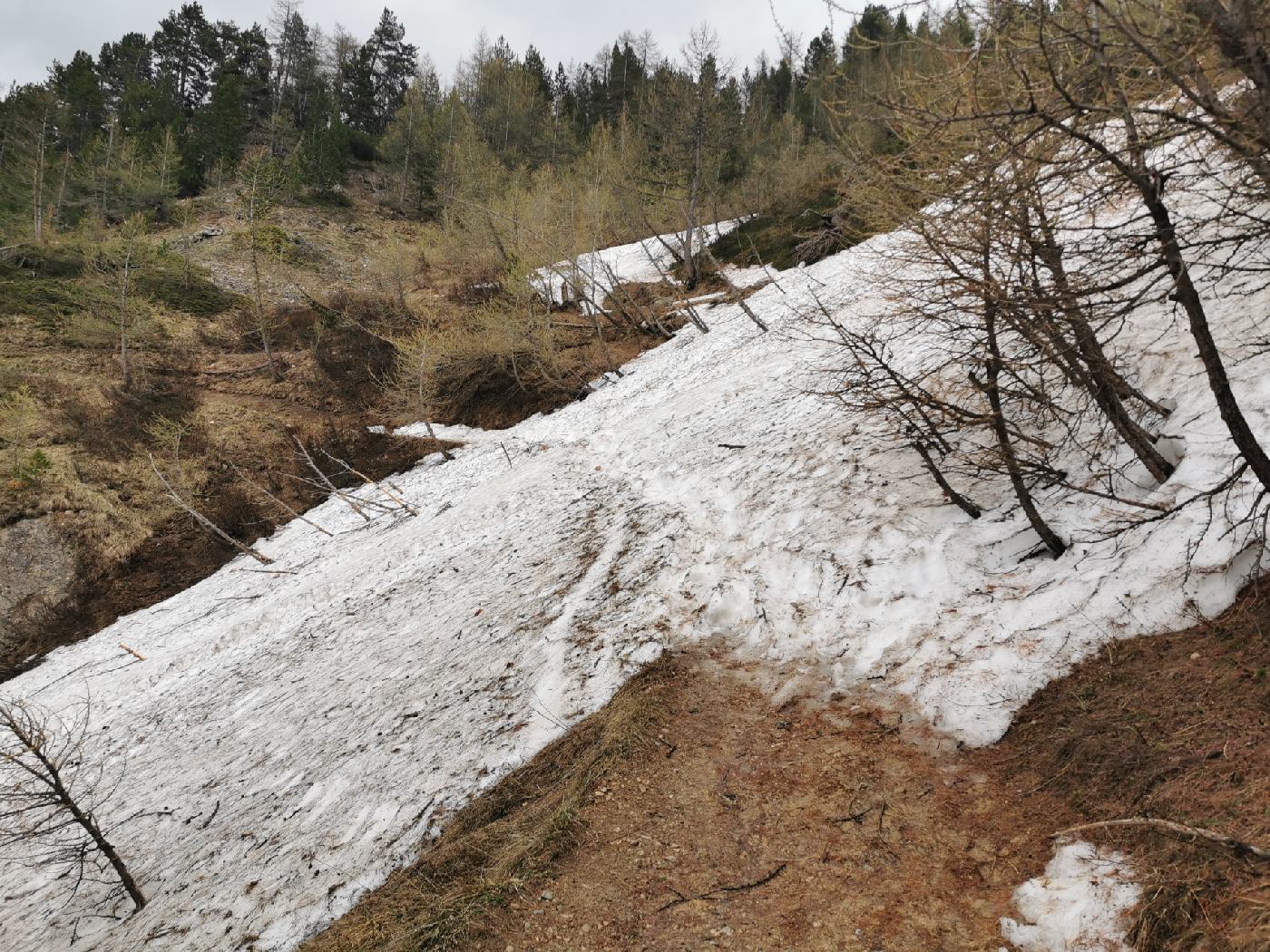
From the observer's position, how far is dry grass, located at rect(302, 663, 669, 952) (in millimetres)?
4340

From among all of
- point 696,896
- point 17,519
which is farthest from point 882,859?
point 17,519

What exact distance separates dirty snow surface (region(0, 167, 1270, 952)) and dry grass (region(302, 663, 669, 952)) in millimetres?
402

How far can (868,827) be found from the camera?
460 cm

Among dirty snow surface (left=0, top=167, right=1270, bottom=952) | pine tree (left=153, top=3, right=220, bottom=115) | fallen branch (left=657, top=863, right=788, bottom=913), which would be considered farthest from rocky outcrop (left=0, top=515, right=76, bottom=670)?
pine tree (left=153, top=3, right=220, bottom=115)

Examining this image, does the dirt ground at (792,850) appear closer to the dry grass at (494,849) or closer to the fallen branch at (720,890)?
the fallen branch at (720,890)

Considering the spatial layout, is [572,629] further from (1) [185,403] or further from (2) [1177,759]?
(1) [185,403]

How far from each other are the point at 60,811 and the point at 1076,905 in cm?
1008

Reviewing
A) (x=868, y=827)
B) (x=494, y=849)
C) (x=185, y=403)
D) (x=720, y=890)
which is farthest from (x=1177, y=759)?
(x=185, y=403)

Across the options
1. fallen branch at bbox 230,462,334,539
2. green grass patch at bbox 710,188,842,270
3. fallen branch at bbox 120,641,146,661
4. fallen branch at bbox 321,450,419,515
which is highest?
green grass patch at bbox 710,188,842,270

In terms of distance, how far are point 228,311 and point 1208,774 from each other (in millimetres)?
41846

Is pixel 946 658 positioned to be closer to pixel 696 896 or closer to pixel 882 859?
pixel 882 859

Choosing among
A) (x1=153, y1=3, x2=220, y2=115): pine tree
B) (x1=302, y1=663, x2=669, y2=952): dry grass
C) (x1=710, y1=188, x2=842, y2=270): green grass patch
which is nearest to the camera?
(x1=302, y1=663, x2=669, y2=952): dry grass

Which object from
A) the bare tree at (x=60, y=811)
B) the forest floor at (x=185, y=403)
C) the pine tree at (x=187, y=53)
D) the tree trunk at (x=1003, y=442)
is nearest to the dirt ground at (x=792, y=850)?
the tree trunk at (x=1003, y=442)

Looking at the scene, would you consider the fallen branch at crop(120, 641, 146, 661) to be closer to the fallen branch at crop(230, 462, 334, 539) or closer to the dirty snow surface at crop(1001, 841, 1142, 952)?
the fallen branch at crop(230, 462, 334, 539)
